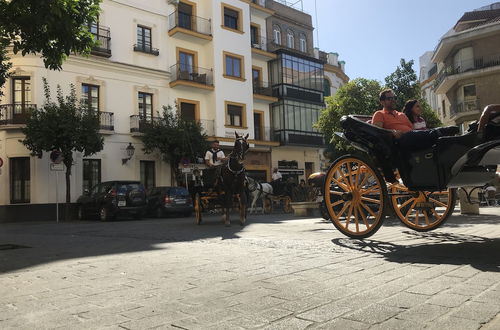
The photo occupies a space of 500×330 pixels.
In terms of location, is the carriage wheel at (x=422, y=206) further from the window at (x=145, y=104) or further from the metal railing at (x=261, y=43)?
the metal railing at (x=261, y=43)

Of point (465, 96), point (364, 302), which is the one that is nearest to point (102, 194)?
point (364, 302)

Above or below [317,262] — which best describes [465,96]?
above

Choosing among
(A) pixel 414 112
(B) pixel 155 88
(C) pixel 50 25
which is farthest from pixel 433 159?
(B) pixel 155 88

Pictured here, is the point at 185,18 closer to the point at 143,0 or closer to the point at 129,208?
the point at 143,0

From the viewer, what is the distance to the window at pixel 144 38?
93.4 feet

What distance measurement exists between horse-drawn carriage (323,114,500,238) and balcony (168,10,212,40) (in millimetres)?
25226

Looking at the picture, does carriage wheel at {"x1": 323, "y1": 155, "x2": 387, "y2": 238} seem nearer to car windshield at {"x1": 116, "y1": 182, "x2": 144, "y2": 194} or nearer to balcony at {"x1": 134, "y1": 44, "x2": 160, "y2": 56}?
car windshield at {"x1": 116, "y1": 182, "x2": 144, "y2": 194}

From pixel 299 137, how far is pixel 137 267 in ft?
107

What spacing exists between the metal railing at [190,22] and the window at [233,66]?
226cm

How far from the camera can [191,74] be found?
1211 inches

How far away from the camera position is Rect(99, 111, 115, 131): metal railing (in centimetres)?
2577

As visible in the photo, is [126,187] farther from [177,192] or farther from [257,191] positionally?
[257,191]

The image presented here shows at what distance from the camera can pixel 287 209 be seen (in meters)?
22.2

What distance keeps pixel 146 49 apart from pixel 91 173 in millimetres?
8808
